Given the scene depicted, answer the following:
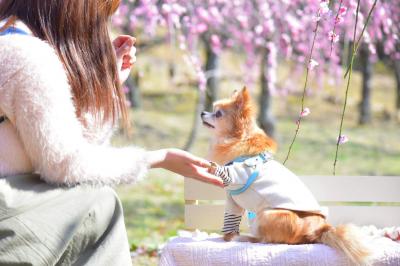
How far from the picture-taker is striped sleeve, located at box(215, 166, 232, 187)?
202cm

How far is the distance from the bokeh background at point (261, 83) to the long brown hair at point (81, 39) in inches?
35.4

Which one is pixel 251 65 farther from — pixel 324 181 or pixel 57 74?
pixel 57 74

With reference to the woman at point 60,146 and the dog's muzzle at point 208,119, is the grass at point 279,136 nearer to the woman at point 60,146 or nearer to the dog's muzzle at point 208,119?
the dog's muzzle at point 208,119

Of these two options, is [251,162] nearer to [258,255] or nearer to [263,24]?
[258,255]

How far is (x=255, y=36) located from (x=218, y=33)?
413mm

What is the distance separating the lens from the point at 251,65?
6465 mm

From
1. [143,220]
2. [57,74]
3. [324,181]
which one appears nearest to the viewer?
[57,74]

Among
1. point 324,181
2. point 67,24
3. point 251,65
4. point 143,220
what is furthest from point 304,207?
point 251,65

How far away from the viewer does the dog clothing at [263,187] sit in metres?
2.09

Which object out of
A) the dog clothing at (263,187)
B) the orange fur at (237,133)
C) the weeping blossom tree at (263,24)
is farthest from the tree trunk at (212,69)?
the dog clothing at (263,187)

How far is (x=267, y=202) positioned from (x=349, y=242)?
301 millimetres

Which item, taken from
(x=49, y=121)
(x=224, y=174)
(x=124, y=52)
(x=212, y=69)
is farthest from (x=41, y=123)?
(x=212, y=69)

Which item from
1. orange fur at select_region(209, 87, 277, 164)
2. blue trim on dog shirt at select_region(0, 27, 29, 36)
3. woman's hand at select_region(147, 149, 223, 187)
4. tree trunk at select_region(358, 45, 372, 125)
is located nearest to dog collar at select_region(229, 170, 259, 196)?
orange fur at select_region(209, 87, 277, 164)

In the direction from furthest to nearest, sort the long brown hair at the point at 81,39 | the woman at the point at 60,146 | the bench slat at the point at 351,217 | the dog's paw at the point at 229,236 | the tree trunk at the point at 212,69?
the tree trunk at the point at 212,69
the bench slat at the point at 351,217
the dog's paw at the point at 229,236
the long brown hair at the point at 81,39
the woman at the point at 60,146
